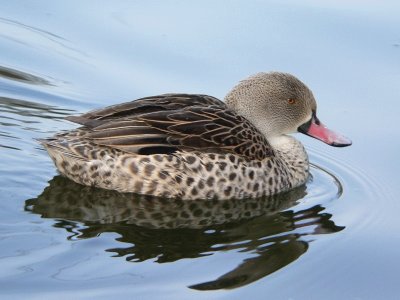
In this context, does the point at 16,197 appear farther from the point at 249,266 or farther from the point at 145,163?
the point at 249,266

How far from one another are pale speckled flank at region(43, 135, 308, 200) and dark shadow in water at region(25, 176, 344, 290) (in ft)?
0.26

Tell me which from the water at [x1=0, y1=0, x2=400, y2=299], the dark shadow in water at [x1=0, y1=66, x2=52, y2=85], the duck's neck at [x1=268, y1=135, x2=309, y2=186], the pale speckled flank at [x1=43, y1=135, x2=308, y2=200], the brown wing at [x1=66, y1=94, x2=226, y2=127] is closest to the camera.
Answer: the water at [x1=0, y1=0, x2=400, y2=299]

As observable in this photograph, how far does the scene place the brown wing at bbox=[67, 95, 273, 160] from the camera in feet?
28.6

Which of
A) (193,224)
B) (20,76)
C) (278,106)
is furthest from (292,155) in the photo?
(20,76)

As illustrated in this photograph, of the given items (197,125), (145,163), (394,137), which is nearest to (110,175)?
(145,163)

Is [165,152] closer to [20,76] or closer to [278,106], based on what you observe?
[278,106]

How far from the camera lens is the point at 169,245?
25.3ft

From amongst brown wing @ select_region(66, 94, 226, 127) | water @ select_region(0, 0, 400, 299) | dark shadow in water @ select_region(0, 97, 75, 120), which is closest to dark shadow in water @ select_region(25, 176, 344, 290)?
water @ select_region(0, 0, 400, 299)

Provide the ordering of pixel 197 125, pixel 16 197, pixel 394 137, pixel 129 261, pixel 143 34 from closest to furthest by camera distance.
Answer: pixel 129 261 → pixel 16 197 → pixel 197 125 → pixel 394 137 → pixel 143 34

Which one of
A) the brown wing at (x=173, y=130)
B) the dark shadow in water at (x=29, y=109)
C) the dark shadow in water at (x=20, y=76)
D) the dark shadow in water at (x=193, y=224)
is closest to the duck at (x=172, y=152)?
the brown wing at (x=173, y=130)

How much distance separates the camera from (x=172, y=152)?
874 centimetres

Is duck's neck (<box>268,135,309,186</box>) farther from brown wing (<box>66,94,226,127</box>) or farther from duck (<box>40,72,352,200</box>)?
brown wing (<box>66,94,226,127</box>)

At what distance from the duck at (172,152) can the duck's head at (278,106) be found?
0.19m

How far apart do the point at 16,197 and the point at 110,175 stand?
2.72 feet
